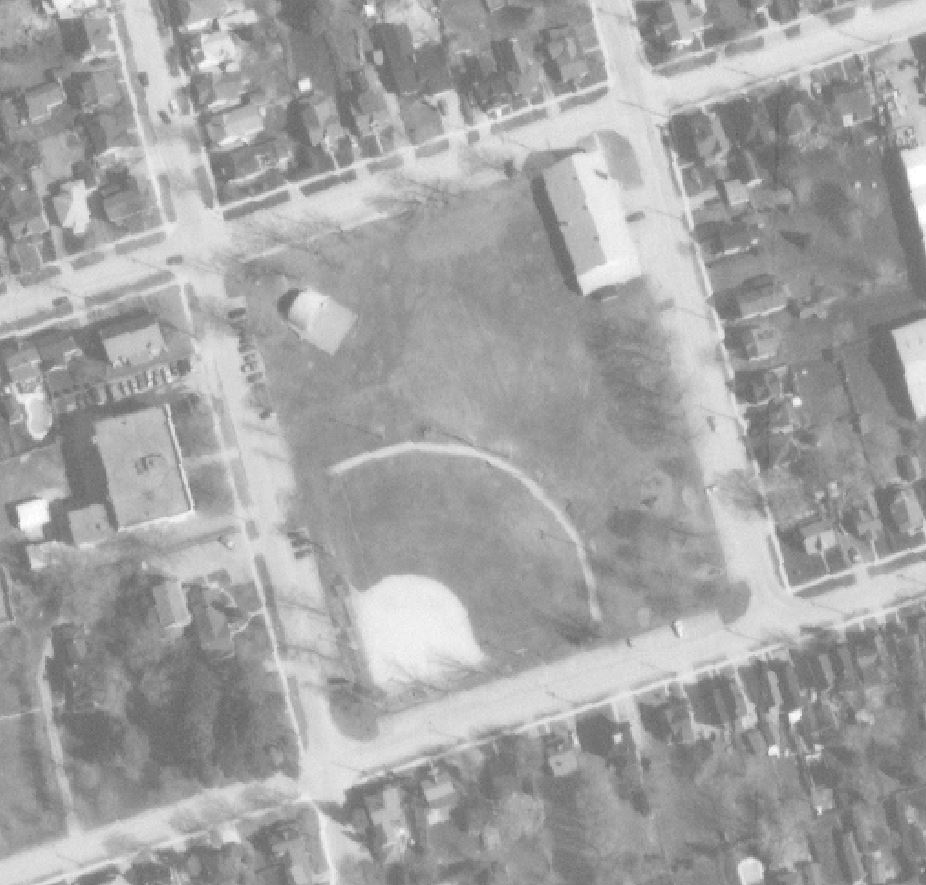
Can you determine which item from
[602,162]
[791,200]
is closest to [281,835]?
[602,162]

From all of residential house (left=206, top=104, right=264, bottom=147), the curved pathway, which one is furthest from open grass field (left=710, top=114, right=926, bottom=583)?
residential house (left=206, top=104, right=264, bottom=147)

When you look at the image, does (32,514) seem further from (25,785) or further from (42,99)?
(42,99)

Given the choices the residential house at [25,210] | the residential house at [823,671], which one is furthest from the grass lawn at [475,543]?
the residential house at [25,210]

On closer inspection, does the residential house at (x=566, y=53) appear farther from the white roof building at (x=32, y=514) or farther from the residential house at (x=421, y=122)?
the white roof building at (x=32, y=514)

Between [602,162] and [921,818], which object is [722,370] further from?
[921,818]

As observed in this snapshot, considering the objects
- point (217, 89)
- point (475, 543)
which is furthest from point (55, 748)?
point (217, 89)
